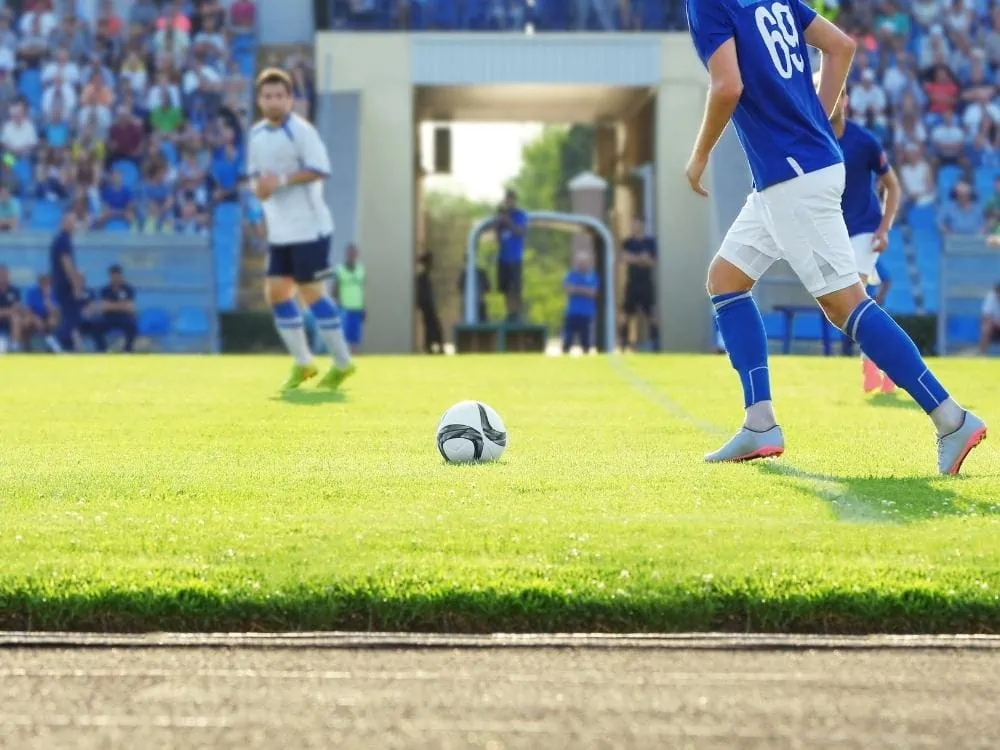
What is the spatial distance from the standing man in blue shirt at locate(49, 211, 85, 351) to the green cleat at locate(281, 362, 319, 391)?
11.9 m

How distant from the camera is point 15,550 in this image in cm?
484

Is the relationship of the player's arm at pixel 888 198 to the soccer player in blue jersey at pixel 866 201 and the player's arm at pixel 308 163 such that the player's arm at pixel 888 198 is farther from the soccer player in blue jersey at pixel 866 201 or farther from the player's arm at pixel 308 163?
the player's arm at pixel 308 163

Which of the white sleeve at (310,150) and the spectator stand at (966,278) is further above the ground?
the white sleeve at (310,150)

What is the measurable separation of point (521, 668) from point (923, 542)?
5.51 feet

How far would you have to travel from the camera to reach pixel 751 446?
23.6 feet

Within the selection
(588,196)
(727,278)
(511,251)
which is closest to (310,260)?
(727,278)

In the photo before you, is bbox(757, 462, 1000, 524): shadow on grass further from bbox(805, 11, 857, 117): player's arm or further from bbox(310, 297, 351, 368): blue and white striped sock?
bbox(310, 297, 351, 368): blue and white striped sock

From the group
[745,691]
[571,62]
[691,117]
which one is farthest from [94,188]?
[745,691]

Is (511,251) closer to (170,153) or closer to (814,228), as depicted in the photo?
(170,153)

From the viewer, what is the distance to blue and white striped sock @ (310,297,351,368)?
43.0ft

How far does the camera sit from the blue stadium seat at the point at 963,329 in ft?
91.1

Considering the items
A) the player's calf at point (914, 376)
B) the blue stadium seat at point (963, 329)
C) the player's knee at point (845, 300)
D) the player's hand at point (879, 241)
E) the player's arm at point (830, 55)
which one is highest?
the player's arm at point (830, 55)

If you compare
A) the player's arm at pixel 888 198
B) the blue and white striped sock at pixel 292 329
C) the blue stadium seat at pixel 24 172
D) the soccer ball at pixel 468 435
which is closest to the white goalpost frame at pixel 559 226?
the blue stadium seat at pixel 24 172

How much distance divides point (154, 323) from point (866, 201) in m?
18.0
